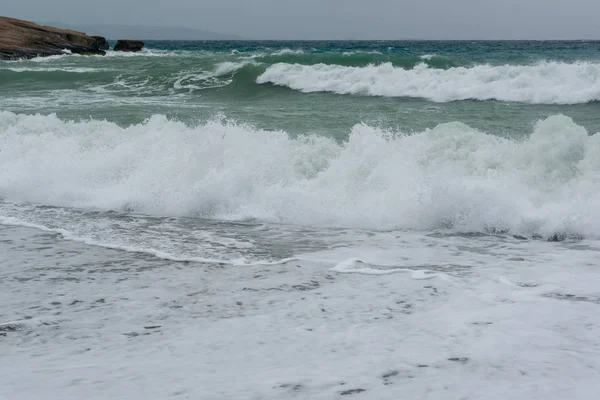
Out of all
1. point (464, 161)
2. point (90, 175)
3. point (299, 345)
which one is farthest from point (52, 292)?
point (464, 161)

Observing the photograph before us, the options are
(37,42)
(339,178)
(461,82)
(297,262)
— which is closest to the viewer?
(297,262)

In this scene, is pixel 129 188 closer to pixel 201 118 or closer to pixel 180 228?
pixel 180 228

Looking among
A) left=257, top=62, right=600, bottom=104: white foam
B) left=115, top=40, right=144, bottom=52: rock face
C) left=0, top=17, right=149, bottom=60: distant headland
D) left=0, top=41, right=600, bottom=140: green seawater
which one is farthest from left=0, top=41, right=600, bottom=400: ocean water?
left=115, top=40, right=144, bottom=52: rock face

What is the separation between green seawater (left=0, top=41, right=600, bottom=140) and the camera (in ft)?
46.0

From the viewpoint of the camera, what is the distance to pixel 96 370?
3533 millimetres

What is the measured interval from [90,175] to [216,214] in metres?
2.41

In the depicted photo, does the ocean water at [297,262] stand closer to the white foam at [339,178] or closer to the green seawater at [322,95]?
the white foam at [339,178]

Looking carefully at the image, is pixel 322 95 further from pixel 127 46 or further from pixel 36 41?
pixel 127 46

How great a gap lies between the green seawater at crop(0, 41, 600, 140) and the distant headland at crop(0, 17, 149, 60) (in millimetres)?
18599

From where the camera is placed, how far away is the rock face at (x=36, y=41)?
42938 millimetres

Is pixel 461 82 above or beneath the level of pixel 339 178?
above

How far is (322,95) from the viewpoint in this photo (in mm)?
20094

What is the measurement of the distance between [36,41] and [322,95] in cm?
3374

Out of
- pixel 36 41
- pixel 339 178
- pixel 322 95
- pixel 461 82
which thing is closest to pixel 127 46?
pixel 36 41
